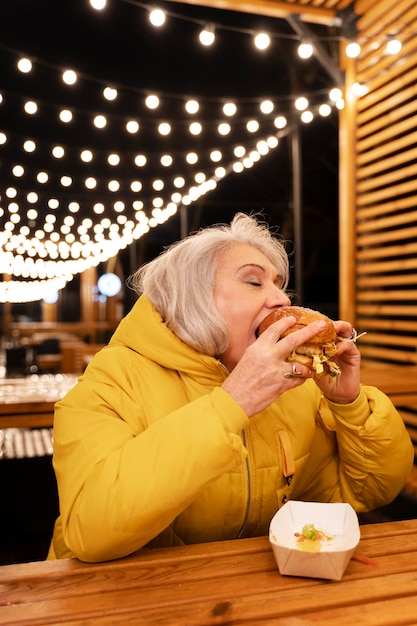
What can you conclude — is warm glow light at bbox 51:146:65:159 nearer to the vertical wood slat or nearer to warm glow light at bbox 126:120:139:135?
warm glow light at bbox 126:120:139:135

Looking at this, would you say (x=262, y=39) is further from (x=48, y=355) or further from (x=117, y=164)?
(x=48, y=355)

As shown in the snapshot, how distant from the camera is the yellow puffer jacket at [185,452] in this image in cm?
133

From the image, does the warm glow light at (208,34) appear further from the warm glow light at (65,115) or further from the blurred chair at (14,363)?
the blurred chair at (14,363)

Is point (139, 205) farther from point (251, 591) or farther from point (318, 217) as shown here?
point (318, 217)

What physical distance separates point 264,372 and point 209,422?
0.65ft

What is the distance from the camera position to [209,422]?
136 cm

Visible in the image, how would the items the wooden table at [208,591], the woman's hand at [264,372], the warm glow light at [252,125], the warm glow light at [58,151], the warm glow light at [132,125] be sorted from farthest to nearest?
the warm glow light at [58,151]
the warm glow light at [252,125]
the warm glow light at [132,125]
the woman's hand at [264,372]
the wooden table at [208,591]

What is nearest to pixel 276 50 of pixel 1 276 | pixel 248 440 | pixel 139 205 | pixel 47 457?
pixel 139 205

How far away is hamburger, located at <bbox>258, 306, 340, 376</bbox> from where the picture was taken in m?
1.58

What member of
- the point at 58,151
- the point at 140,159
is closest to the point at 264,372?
the point at 58,151

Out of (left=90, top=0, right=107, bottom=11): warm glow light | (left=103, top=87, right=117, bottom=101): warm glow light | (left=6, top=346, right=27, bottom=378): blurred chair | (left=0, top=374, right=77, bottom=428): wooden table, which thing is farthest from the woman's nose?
(left=6, top=346, right=27, bottom=378): blurred chair

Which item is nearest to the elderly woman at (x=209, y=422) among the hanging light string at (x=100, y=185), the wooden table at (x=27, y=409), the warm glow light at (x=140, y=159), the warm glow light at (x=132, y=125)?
the wooden table at (x=27, y=409)

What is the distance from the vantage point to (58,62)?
28.8 feet

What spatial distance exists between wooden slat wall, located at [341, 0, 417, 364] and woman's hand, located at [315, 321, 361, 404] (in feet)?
10.6
